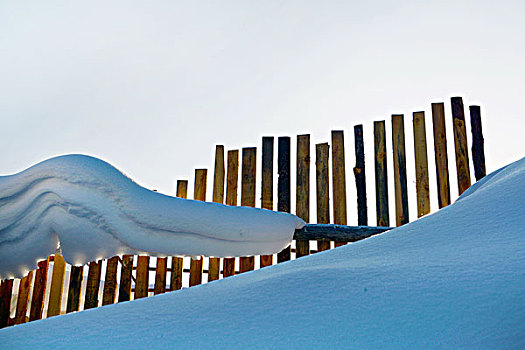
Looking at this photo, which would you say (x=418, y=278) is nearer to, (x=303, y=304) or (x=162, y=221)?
(x=303, y=304)

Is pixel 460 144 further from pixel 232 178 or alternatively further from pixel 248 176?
pixel 232 178

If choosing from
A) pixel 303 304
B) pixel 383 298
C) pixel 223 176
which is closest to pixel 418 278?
pixel 383 298

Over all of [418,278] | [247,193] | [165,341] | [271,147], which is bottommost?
[165,341]

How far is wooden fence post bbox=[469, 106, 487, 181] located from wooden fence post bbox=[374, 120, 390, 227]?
690mm

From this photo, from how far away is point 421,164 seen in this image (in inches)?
145

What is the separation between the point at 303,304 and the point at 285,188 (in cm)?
301

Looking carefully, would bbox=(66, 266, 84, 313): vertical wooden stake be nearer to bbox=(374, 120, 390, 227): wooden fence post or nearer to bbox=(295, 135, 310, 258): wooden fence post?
bbox=(295, 135, 310, 258): wooden fence post

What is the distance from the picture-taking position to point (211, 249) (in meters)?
1.72

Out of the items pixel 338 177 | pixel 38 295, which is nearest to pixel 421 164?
pixel 338 177

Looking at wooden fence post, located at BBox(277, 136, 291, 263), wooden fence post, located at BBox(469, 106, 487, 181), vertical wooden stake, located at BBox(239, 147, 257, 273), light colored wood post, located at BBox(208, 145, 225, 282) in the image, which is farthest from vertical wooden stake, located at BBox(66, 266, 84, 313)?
wooden fence post, located at BBox(469, 106, 487, 181)

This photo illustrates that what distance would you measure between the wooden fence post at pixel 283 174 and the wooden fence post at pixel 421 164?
3.45ft

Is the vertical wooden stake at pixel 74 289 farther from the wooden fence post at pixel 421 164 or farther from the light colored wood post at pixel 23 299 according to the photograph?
the wooden fence post at pixel 421 164

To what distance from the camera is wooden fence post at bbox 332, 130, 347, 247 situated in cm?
375

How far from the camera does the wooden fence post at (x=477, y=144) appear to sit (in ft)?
11.8
